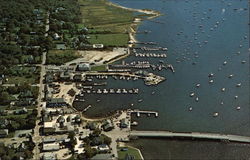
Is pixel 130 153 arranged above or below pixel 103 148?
below

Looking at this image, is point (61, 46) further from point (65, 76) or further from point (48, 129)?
point (48, 129)

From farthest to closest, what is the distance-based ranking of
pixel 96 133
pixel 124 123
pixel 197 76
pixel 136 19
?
pixel 136 19, pixel 197 76, pixel 124 123, pixel 96 133

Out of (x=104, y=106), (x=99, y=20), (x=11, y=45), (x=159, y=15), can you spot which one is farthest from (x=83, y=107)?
(x=159, y=15)

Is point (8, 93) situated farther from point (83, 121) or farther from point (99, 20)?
point (99, 20)

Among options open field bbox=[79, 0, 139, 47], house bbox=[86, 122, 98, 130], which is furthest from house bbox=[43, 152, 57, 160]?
open field bbox=[79, 0, 139, 47]

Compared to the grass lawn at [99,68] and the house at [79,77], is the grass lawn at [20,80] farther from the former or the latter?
the grass lawn at [99,68]

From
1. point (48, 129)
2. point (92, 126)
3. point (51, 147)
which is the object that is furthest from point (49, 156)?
point (92, 126)
